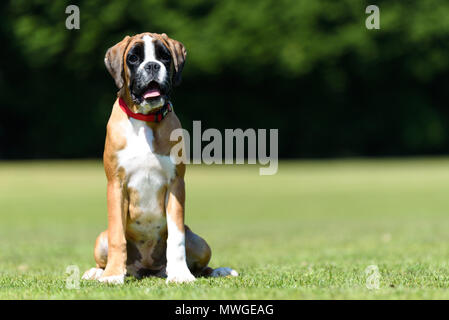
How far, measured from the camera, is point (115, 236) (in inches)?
245

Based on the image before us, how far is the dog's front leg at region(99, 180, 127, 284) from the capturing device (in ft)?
20.3

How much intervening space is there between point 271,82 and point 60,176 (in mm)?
15542

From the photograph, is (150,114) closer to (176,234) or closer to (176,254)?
(176,234)

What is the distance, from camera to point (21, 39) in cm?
3412

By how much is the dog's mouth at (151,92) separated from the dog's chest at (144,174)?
0.83 ft

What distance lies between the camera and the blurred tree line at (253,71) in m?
34.9

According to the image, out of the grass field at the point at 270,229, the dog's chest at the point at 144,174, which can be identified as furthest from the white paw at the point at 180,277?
the dog's chest at the point at 144,174

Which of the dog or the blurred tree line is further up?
the blurred tree line

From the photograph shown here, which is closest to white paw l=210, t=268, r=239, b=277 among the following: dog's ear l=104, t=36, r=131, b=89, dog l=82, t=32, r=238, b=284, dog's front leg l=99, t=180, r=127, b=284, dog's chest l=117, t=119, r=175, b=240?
dog l=82, t=32, r=238, b=284

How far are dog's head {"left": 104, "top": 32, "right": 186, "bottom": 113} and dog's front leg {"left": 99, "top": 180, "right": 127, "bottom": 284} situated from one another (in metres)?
0.76

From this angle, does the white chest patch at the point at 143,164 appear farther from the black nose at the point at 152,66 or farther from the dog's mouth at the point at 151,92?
the black nose at the point at 152,66

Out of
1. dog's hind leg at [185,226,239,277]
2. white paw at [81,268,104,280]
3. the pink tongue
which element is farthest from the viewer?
dog's hind leg at [185,226,239,277]

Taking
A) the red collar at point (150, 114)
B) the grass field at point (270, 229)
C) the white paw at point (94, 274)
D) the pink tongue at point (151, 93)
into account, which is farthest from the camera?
the white paw at point (94, 274)

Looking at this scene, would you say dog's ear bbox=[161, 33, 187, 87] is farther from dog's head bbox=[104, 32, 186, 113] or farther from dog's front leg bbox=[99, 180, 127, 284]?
dog's front leg bbox=[99, 180, 127, 284]
